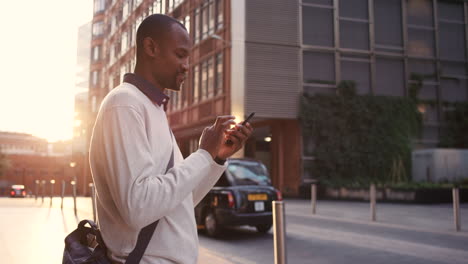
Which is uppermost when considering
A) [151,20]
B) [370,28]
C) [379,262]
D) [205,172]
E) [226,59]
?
[370,28]

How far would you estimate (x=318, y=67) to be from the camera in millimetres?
24500

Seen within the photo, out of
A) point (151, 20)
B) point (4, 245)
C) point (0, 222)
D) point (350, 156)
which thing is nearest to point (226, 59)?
point (350, 156)

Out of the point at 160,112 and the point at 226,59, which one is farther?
the point at 226,59

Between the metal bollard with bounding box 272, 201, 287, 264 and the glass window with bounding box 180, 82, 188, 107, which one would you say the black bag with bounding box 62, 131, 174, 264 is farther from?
the glass window with bounding box 180, 82, 188, 107

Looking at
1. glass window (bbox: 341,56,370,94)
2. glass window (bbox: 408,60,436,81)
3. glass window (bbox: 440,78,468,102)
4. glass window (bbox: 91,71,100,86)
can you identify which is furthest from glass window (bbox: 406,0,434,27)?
glass window (bbox: 91,71,100,86)

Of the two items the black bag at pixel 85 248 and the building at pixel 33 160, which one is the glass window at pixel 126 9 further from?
the building at pixel 33 160

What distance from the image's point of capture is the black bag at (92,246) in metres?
1.39

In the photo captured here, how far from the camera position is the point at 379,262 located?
20.9 feet

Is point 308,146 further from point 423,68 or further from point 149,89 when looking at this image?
point 149,89

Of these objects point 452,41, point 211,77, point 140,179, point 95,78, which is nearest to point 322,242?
point 140,179

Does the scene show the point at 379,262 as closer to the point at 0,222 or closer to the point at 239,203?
the point at 239,203

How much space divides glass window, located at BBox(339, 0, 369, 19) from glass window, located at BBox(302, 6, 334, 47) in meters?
0.82

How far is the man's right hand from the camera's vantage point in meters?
1.54

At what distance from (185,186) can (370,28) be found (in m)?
26.1
